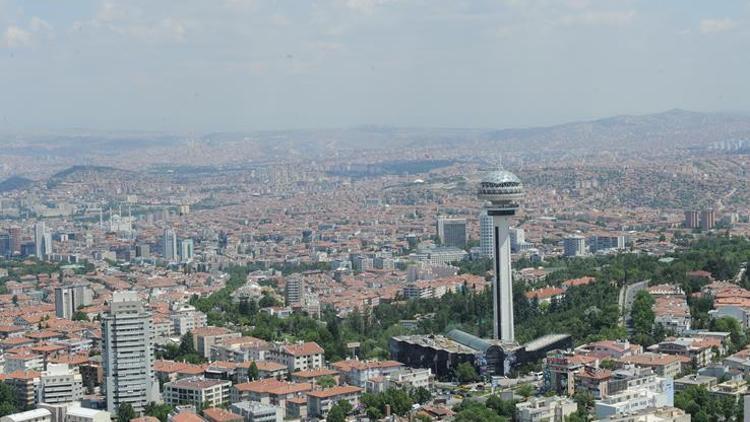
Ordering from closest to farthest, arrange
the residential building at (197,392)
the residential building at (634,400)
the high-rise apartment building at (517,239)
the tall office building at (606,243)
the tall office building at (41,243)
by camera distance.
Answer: the residential building at (634,400)
the residential building at (197,392)
the tall office building at (606,243)
the high-rise apartment building at (517,239)
the tall office building at (41,243)

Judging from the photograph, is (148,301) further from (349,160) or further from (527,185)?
(349,160)

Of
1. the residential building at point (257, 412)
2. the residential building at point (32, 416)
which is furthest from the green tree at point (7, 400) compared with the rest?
the residential building at point (257, 412)

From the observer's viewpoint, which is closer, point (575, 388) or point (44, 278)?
point (575, 388)

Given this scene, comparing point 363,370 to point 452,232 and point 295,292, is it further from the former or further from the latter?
point 452,232

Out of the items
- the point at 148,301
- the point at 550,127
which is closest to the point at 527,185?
the point at 148,301

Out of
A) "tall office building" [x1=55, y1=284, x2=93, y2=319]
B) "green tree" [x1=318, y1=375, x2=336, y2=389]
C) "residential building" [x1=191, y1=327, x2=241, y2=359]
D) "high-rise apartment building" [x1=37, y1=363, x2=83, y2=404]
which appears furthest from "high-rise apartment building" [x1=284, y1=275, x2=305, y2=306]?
"high-rise apartment building" [x1=37, y1=363, x2=83, y2=404]

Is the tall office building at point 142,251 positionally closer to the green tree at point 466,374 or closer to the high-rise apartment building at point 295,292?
the high-rise apartment building at point 295,292

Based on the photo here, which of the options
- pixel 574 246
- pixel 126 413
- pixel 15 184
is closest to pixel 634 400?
pixel 126 413
